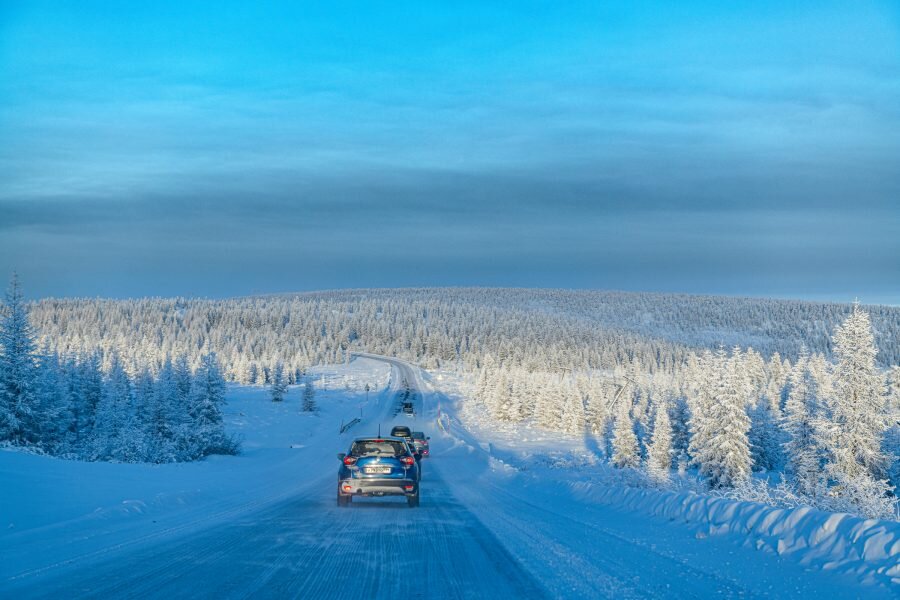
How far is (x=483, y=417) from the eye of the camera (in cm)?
9312

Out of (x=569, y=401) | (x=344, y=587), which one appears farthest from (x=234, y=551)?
(x=569, y=401)

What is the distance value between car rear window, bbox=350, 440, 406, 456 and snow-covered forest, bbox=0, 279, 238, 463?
1322cm

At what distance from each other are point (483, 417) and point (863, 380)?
64033 millimetres

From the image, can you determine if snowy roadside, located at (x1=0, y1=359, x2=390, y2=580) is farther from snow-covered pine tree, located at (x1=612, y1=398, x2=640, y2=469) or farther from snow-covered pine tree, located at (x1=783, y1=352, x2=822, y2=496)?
snow-covered pine tree, located at (x1=612, y1=398, x2=640, y2=469)

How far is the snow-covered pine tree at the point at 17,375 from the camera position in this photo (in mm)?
35281

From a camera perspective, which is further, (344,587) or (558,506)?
(558,506)

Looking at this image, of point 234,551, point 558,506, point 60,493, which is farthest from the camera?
point 558,506

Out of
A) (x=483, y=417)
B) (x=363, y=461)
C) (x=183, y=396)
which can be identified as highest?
(x=363, y=461)

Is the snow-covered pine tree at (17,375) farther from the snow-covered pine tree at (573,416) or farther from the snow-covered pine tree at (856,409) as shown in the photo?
the snow-covered pine tree at (573,416)

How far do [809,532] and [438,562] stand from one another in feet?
15.9

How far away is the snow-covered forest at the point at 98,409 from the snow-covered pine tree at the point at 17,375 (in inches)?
1.8

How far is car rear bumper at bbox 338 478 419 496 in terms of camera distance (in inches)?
607

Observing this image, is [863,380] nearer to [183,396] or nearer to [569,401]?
[183,396]

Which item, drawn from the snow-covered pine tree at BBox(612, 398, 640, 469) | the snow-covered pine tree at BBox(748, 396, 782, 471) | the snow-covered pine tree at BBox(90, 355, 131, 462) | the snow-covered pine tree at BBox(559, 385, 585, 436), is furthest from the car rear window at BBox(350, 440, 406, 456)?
the snow-covered pine tree at BBox(559, 385, 585, 436)
